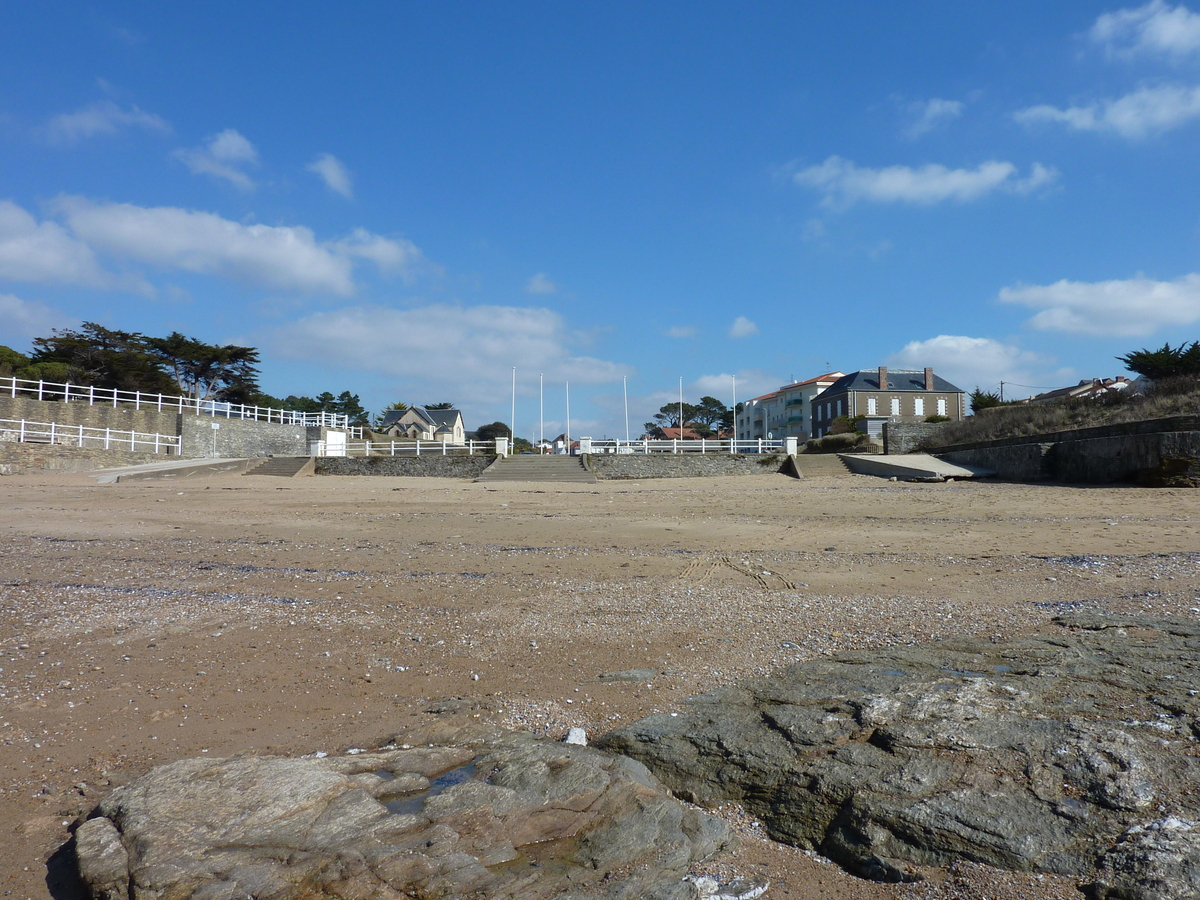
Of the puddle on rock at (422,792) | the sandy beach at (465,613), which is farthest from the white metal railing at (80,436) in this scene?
the puddle on rock at (422,792)

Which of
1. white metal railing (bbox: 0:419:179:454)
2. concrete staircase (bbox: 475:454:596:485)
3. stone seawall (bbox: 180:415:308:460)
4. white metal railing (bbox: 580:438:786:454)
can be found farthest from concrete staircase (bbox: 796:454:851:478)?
white metal railing (bbox: 0:419:179:454)

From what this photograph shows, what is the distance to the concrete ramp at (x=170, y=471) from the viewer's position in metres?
23.1

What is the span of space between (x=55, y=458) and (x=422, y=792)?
27546mm

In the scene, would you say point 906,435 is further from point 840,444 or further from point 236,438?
point 236,438

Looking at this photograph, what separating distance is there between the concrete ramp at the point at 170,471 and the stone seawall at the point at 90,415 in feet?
18.1

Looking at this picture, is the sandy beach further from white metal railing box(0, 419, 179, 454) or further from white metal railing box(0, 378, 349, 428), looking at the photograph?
white metal railing box(0, 378, 349, 428)

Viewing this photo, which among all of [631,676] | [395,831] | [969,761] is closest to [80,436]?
[631,676]

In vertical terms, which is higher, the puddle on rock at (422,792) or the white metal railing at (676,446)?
the white metal railing at (676,446)

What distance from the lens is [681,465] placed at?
104 feet

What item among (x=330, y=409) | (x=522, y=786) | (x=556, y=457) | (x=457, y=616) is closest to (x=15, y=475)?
(x=556, y=457)

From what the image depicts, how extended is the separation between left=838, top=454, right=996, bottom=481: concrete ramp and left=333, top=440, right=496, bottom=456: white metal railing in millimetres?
16867

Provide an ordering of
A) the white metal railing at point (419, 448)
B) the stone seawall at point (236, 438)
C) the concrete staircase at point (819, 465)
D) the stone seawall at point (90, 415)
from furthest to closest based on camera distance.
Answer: the stone seawall at point (236, 438) < the white metal railing at point (419, 448) < the concrete staircase at point (819, 465) < the stone seawall at point (90, 415)

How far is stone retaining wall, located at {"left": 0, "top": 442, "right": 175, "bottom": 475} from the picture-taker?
2311 centimetres

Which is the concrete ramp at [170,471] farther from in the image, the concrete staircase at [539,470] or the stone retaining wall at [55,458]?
the concrete staircase at [539,470]
